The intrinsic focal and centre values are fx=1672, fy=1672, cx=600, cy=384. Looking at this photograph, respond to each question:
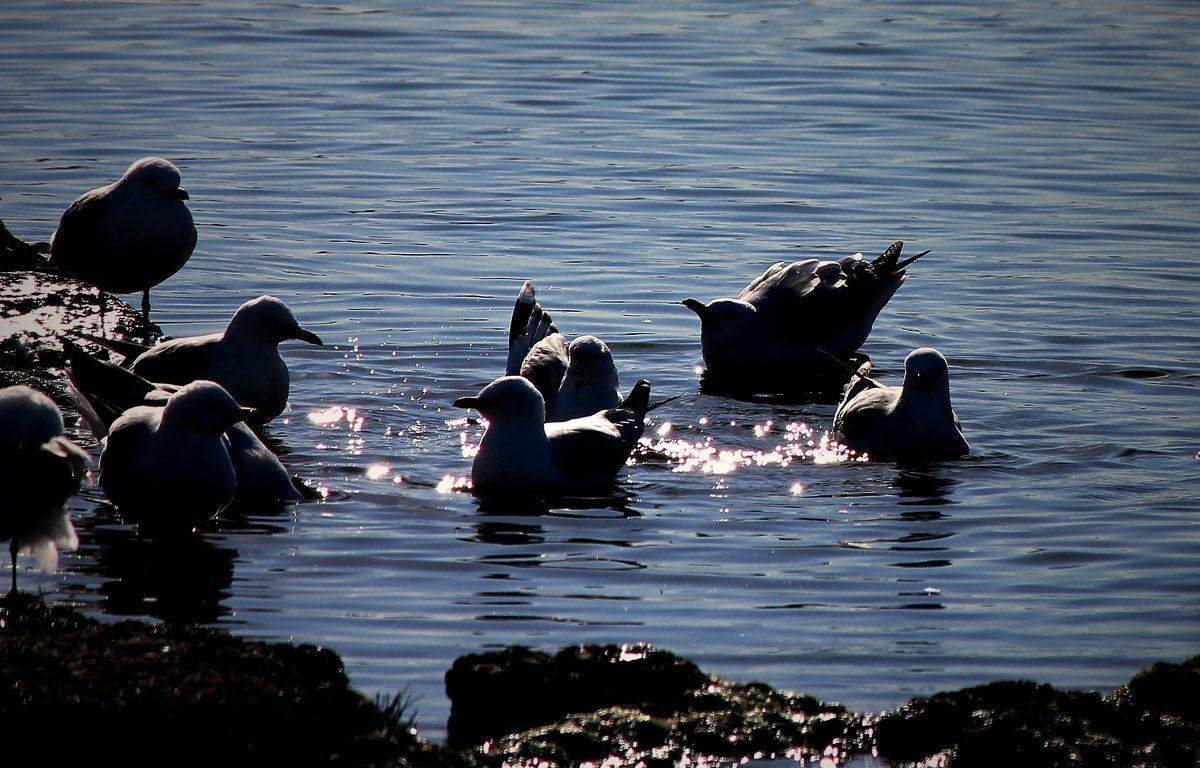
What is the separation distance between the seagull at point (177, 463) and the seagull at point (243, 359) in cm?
173

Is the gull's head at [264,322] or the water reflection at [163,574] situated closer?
the water reflection at [163,574]

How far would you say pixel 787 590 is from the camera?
7609mm

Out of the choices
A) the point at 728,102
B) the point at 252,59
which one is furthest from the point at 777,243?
the point at 252,59

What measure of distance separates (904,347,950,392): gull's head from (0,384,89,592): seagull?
5257 mm

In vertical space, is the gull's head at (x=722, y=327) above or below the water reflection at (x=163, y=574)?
above

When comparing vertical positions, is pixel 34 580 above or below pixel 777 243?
below

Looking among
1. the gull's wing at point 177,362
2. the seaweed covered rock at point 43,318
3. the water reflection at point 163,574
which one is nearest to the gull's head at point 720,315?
the gull's wing at point 177,362

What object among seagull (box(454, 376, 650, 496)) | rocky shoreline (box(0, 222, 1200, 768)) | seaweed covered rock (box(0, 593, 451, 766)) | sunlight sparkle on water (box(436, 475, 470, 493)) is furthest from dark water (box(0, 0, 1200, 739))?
seaweed covered rock (box(0, 593, 451, 766))

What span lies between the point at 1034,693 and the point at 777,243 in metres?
9.99

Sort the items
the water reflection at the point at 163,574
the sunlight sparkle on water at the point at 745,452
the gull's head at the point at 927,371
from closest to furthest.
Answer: the water reflection at the point at 163,574 < the sunlight sparkle on water at the point at 745,452 < the gull's head at the point at 927,371

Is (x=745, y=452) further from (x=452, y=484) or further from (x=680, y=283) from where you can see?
(x=680, y=283)

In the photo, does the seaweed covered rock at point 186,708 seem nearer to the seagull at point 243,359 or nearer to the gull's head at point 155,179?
the seagull at point 243,359

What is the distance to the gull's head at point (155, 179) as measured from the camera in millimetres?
11805

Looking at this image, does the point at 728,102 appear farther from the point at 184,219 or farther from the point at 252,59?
the point at 184,219
